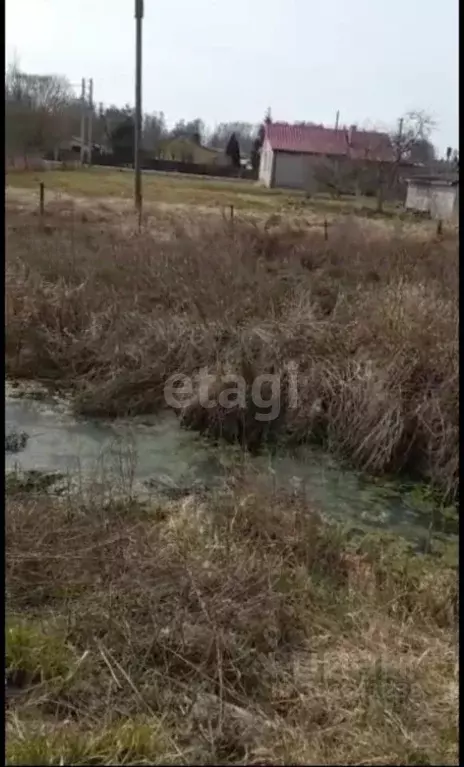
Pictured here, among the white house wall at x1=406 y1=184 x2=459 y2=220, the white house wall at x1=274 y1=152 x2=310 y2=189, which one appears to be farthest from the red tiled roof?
the white house wall at x1=406 y1=184 x2=459 y2=220

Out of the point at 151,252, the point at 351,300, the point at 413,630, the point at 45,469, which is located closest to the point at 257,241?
the point at 151,252

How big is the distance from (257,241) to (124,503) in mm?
7286

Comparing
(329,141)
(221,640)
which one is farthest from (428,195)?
(221,640)

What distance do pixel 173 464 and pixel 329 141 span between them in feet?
72.5

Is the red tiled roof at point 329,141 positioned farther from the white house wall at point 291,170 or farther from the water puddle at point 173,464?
the water puddle at point 173,464

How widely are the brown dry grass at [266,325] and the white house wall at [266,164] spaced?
63.3 feet

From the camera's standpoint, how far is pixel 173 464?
6316 millimetres

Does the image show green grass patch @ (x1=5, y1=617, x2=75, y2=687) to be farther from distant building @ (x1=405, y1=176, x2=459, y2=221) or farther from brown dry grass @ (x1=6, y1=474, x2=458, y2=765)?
distant building @ (x1=405, y1=176, x2=459, y2=221)

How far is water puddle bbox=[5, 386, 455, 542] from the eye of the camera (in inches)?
218

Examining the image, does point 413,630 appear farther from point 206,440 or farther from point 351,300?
point 351,300

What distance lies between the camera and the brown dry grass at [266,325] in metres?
6.73

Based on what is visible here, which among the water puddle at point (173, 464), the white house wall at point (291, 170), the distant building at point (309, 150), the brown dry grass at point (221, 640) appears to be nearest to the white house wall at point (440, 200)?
the distant building at point (309, 150)

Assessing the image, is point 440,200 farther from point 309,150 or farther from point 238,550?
point 238,550

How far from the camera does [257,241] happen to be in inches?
452
